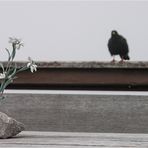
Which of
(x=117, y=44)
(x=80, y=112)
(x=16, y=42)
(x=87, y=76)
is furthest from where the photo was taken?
(x=117, y=44)

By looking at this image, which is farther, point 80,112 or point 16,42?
point 80,112

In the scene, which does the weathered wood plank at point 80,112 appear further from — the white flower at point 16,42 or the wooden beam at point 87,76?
the white flower at point 16,42

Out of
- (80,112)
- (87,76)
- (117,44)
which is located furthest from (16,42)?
(117,44)

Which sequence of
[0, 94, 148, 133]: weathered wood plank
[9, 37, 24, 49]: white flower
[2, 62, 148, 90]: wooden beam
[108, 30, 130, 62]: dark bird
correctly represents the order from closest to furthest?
1. [9, 37, 24, 49]: white flower
2. [0, 94, 148, 133]: weathered wood plank
3. [2, 62, 148, 90]: wooden beam
4. [108, 30, 130, 62]: dark bird

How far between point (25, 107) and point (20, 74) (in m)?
0.52

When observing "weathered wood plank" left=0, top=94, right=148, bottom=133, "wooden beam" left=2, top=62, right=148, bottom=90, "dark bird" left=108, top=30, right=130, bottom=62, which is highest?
"dark bird" left=108, top=30, right=130, bottom=62

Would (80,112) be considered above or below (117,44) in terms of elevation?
below

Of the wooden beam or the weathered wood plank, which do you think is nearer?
the weathered wood plank

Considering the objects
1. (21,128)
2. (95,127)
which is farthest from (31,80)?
(21,128)

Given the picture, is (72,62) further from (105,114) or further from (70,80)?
(105,114)

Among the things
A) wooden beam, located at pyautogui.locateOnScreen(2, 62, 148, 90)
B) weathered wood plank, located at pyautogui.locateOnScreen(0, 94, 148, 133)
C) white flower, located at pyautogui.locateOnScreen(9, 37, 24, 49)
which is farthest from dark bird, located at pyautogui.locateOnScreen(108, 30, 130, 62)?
white flower, located at pyautogui.locateOnScreen(9, 37, 24, 49)

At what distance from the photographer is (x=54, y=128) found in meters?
3.25

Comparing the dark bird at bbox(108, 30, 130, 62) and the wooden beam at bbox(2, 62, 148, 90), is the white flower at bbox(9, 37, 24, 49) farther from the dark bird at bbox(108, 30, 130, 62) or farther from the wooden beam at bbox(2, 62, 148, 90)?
the dark bird at bbox(108, 30, 130, 62)

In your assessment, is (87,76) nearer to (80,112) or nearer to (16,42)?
(80,112)
